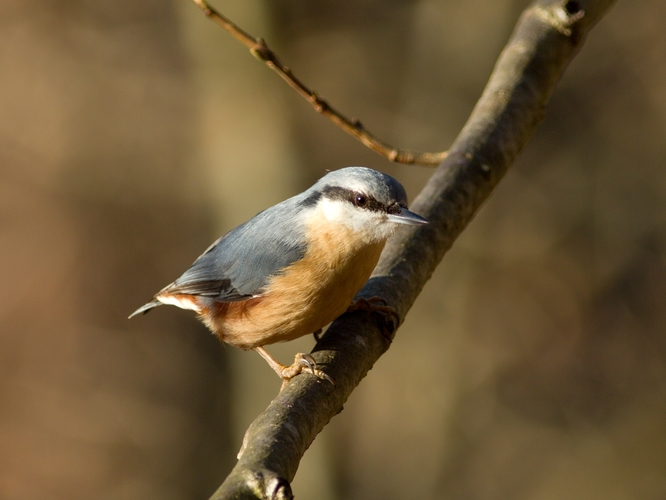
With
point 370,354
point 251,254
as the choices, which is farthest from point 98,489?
point 370,354

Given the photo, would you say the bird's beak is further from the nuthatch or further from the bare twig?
the bare twig

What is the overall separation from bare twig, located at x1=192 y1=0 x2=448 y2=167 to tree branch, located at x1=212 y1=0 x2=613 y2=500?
14 cm

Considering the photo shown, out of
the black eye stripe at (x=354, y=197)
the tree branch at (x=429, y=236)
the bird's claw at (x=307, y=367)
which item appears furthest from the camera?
the black eye stripe at (x=354, y=197)

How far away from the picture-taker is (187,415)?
7332 millimetres

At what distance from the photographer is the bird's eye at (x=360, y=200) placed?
98.3 inches

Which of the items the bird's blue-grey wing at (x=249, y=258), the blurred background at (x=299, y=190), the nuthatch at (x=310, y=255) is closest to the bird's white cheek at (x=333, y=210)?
the nuthatch at (x=310, y=255)

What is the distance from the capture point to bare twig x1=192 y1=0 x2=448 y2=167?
7.23 feet

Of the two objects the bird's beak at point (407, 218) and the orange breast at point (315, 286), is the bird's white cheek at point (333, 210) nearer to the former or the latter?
the orange breast at point (315, 286)

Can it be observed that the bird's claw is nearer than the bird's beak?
Yes

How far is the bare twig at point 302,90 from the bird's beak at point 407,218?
0.37m

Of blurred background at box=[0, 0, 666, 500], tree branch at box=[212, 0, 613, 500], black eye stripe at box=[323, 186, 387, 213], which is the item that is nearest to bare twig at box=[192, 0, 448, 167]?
tree branch at box=[212, 0, 613, 500]

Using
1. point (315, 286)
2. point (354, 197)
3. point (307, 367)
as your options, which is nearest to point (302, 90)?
point (354, 197)

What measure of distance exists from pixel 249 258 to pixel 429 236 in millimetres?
716

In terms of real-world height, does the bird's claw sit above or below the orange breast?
below
